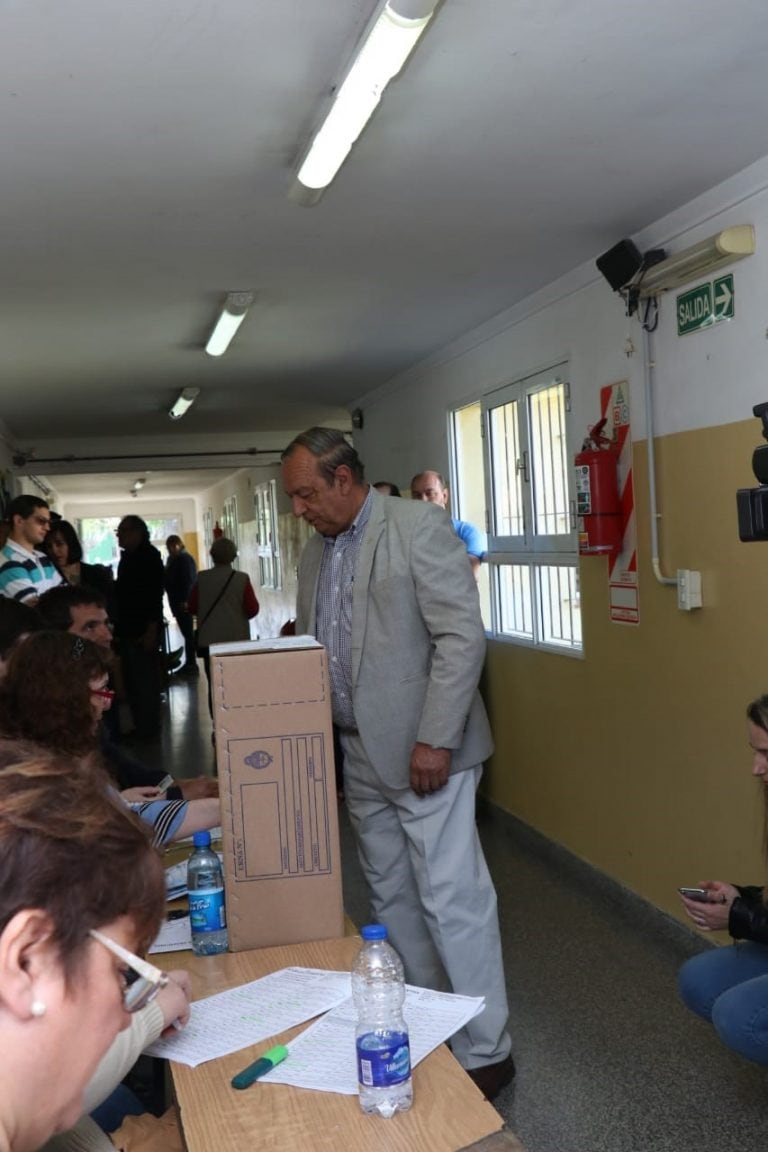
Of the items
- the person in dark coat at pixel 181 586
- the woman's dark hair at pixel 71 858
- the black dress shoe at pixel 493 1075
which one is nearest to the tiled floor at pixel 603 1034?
A: the black dress shoe at pixel 493 1075

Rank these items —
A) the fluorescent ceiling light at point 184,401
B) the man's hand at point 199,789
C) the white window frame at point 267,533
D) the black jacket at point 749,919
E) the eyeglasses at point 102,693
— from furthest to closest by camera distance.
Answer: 1. the white window frame at point 267,533
2. the fluorescent ceiling light at point 184,401
3. the man's hand at point 199,789
4. the black jacket at point 749,919
5. the eyeglasses at point 102,693

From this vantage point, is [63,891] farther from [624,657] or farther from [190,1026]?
[624,657]

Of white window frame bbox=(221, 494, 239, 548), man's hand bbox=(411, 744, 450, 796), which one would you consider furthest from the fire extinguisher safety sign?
white window frame bbox=(221, 494, 239, 548)

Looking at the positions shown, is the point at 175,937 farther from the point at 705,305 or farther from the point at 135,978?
the point at 705,305

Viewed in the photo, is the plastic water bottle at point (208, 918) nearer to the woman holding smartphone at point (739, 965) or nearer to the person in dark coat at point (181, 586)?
the woman holding smartphone at point (739, 965)

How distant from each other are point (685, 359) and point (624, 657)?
1130 millimetres

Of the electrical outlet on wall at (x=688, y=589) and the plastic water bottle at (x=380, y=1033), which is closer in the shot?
the plastic water bottle at (x=380, y=1033)

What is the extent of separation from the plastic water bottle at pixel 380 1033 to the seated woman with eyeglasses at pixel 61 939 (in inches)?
18.5

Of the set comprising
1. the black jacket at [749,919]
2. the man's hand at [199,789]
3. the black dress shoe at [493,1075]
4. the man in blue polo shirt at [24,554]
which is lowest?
the black dress shoe at [493,1075]

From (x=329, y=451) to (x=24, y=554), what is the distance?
9.27 ft

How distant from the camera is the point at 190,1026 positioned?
5.33ft

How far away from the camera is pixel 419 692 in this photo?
2721 mm

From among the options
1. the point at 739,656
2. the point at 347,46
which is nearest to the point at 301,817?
the point at 347,46

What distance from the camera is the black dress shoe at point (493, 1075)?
2717mm
